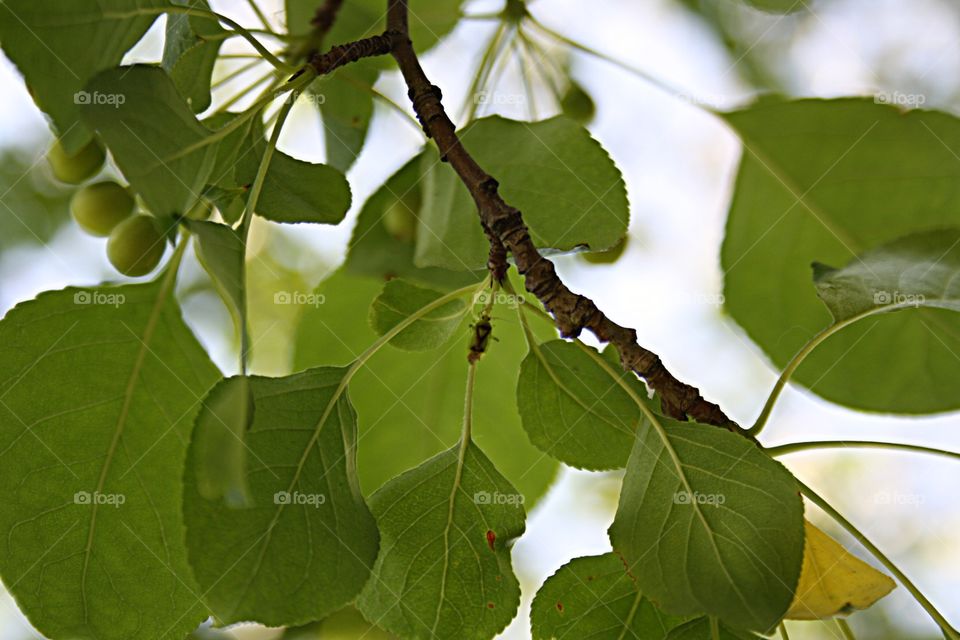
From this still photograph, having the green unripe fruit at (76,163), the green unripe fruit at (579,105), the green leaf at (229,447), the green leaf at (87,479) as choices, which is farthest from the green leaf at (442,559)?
the green unripe fruit at (579,105)

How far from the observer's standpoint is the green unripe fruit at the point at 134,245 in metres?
0.73

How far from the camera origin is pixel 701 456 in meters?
0.56

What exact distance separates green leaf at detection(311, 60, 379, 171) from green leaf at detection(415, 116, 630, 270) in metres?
0.15

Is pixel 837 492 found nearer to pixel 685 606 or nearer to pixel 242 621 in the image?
pixel 685 606

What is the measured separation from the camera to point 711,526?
0.54 metres

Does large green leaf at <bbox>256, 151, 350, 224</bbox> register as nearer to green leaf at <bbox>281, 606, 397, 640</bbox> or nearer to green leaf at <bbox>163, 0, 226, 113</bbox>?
green leaf at <bbox>163, 0, 226, 113</bbox>

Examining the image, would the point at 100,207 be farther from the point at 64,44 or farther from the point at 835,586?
the point at 835,586

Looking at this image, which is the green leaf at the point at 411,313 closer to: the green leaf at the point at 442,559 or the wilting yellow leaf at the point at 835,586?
the green leaf at the point at 442,559

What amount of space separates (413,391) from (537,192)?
285 mm

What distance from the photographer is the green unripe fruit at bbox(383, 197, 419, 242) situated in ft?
2.78

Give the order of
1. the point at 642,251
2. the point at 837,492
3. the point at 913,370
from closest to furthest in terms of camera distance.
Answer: the point at 913,370 → the point at 642,251 → the point at 837,492

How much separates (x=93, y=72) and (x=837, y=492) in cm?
184

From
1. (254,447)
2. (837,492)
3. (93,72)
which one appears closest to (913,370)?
(254,447)

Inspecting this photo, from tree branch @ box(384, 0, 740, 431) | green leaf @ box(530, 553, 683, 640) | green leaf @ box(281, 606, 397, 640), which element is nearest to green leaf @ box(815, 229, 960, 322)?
tree branch @ box(384, 0, 740, 431)
